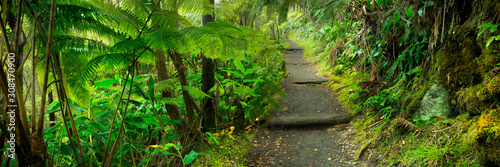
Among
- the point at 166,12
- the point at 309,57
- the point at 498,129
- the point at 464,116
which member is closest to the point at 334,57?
the point at 309,57

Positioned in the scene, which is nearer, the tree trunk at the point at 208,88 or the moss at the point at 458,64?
the moss at the point at 458,64

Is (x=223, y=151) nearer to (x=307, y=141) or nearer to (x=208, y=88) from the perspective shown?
(x=208, y=88)

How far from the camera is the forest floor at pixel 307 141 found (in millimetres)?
3594

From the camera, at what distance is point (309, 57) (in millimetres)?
10930

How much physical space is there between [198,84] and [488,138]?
3391 millimetres

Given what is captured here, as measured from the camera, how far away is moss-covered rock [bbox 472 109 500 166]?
2107 millimetres

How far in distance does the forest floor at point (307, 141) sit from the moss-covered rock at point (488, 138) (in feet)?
4.16

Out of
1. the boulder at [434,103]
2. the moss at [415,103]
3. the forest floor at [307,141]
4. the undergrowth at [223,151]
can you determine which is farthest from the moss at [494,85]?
the undergrowth at [223,151]

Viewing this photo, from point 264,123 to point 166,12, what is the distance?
3.33 meters

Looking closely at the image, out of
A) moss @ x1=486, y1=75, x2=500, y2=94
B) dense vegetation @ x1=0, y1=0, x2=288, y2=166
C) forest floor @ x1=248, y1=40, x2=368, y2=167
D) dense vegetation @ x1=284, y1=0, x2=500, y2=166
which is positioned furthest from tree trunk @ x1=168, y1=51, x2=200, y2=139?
moss @ x1=486, y1=75, x2=500, y2=94

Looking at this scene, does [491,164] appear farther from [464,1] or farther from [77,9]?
[77,9]

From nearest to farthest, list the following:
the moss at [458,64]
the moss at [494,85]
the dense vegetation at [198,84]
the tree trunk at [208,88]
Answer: the dense vegetation at [198,84], the moss at [494,85], the moss at [458,64], the tree trunk at [208,88]

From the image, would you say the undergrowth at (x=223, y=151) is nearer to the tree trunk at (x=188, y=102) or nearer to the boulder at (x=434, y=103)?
the tree trunk at (x=188, y=102)

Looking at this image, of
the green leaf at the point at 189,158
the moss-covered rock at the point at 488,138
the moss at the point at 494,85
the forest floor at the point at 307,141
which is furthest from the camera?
the forest floor at the point at 307,141
